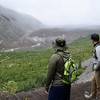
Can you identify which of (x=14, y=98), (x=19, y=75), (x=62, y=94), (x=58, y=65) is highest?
(x=58, y=65)

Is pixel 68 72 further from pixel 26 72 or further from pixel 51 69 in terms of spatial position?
pixel 26 72

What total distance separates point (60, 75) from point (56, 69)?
0.74 feet

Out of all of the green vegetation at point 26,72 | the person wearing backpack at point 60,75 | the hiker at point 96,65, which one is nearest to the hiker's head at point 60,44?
the person wearing backpack at point 60,75

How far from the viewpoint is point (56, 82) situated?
42.1 feet

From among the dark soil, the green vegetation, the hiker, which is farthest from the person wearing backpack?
the green vegetation

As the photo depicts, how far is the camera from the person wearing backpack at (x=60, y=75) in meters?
12.8

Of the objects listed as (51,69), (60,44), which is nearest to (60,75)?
(51,69)

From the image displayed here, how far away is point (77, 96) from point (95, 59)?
4291mm

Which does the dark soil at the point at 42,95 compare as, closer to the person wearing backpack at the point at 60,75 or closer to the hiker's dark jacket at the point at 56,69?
the person wearing backpack at the point at 60,75

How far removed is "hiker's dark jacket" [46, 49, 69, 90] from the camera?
1257 cm

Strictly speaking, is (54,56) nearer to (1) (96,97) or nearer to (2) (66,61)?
(2) (66,61)

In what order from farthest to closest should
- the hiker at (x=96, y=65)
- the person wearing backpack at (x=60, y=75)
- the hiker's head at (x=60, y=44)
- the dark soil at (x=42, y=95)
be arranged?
the dark soil at (x=42, y=95) → the hiker at (x=96, y=65) → the hiker's head at (x=60, y=44) → the person wearing backpack at (x=60, y=75)

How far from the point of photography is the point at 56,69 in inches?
502

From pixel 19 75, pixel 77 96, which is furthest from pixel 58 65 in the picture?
pixel 19 75
